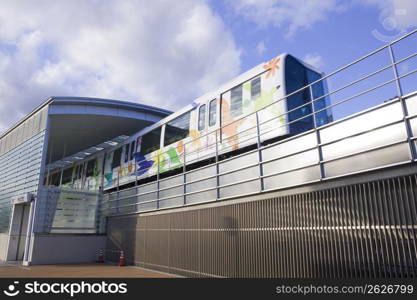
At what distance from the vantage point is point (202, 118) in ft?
37.0

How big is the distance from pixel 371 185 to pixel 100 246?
12.9 m

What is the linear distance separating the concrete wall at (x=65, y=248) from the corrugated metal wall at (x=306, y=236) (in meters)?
5.93

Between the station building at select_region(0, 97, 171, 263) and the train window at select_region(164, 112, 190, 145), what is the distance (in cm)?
521

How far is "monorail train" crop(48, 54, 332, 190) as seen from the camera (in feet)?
27.8

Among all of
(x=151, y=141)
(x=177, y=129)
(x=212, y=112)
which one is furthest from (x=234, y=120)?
(x=151, y=141)

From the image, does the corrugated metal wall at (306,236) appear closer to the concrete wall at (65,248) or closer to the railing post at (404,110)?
the railing post at (404,110)

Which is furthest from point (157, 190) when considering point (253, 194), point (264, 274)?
point (264, 274)

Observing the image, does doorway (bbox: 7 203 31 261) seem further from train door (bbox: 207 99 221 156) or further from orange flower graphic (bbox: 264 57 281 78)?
orange flower graphic (bbox: 264 57 281 78)

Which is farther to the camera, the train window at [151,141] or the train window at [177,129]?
the train window at [151,141]

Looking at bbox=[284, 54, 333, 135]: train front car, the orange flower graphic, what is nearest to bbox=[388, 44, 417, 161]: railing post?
bbox=[284, 54, 333, 135]: train front car

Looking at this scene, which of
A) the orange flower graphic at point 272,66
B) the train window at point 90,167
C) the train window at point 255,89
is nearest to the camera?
the orange flower graphic at point 272,66

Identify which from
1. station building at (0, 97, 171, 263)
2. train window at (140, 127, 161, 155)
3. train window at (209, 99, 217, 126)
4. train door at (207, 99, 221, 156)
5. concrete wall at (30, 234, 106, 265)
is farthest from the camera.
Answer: station building at (0, 97, 171, 263)

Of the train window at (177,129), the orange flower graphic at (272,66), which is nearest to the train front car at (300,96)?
the orange flower graphic at (272,66)

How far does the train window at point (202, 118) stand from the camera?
1113cm
